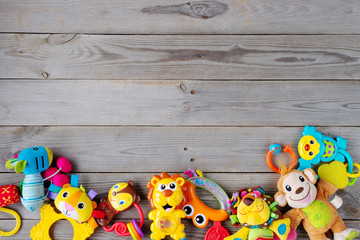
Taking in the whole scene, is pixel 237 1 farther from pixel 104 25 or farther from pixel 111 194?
pixel 111 194

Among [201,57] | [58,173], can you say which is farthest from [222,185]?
[58,173]

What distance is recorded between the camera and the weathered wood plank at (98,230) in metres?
0.93

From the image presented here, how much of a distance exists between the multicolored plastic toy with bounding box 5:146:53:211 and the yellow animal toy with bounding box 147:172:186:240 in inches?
12.9

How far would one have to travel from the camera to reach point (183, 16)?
940 millimetres

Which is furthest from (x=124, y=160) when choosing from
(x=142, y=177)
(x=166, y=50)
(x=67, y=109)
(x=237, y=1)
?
(x=237, y=1)

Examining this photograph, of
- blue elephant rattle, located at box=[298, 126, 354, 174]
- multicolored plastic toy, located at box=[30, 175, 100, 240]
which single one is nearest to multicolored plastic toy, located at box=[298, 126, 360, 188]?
blue elephant rattle, located at box=[298, 126, 354, 174]

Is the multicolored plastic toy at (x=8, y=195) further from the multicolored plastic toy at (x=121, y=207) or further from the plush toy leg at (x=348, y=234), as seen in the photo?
the plush toy leg at (x=348, y=234)

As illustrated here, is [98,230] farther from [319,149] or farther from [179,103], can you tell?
[319,149]

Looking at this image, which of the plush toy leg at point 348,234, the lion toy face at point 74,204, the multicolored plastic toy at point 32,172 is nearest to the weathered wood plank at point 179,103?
the multicolored plastic toy at point 32,172

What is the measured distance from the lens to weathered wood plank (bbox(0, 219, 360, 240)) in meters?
0.93

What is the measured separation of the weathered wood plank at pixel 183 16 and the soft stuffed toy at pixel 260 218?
515 mm

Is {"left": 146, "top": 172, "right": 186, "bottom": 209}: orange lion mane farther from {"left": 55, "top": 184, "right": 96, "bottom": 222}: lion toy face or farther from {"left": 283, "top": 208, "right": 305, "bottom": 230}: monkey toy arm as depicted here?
{"left": 283, "top": 208, "right": 305, "bottom": 230}: monkey toy arm

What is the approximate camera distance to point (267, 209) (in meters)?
0.85

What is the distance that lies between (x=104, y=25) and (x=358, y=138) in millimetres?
880
